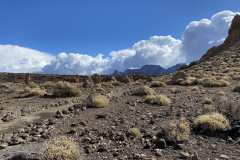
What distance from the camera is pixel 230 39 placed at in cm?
5084

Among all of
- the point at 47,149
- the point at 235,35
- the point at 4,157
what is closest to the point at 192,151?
the point at 47,149

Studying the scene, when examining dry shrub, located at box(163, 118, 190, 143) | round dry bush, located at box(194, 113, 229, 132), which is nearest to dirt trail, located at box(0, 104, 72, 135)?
dry shrub, located at box(163, 118, 190, 143)

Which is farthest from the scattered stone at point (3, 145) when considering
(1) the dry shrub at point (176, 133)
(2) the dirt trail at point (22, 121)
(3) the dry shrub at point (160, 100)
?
(3) the dry shrub at point (160, 100)

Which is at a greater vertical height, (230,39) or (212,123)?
(230,39)

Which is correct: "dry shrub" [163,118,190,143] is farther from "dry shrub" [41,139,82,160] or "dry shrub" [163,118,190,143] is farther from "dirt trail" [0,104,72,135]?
"dirt trail" [0,104,72,135]

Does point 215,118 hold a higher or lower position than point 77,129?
higher

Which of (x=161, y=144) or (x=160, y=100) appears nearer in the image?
(x=161, y=144)

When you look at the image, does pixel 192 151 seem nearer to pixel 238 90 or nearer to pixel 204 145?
pixel 204 145

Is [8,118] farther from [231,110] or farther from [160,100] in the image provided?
[231,110]

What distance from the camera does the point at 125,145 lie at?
15.0ft

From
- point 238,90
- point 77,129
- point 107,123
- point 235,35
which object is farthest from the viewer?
point 235,35

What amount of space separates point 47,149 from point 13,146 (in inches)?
75.1

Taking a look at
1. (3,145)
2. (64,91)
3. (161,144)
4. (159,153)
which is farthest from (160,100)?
(64,91)

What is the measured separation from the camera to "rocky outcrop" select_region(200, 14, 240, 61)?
48875 mm
